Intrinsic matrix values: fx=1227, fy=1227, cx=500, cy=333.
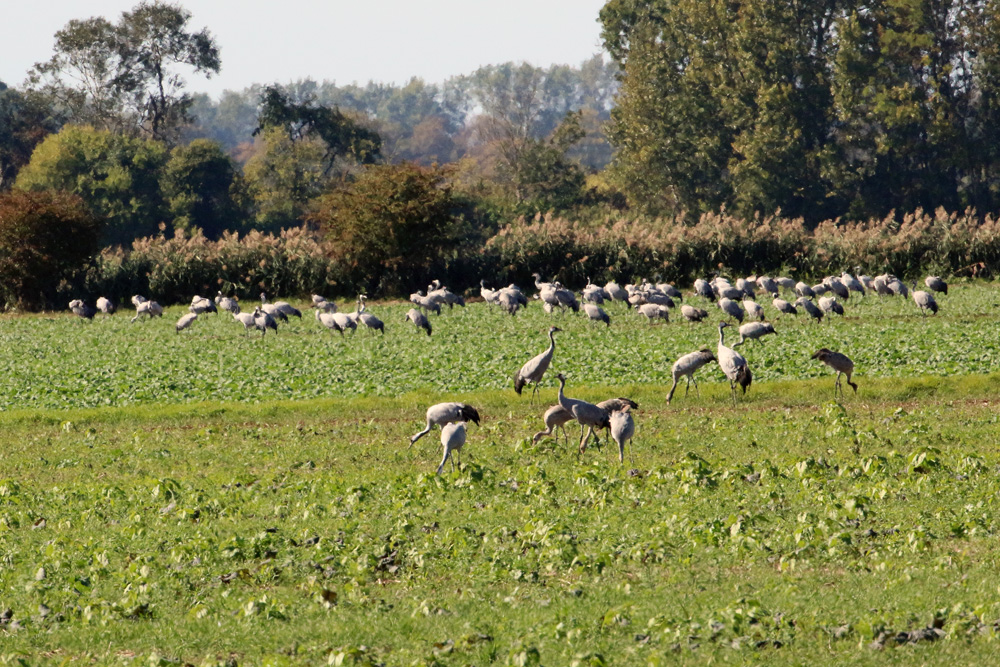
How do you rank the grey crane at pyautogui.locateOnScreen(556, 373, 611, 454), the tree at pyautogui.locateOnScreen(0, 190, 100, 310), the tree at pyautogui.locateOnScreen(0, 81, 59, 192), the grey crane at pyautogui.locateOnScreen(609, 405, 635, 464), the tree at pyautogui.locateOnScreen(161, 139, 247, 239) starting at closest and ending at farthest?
the grey crane at pyautogui.locateOnScreen(609, 405, 635, 464) < the grey crane at pyautogui.locateOnScreen(556, 373, 611, 454) < the tree at pyautogui.locateOnScreen(0, 190, 100, 310) < the tree at pyautogui.locateOnScreen(161, 139, 247, 239) < the tree at pyautogui.locateOnScreen(0, 81, 59, 192)

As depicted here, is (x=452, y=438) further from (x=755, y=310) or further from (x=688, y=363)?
(x=755, y=310)

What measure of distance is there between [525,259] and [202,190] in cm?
3241

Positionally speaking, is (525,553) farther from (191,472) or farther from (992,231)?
(992,231)

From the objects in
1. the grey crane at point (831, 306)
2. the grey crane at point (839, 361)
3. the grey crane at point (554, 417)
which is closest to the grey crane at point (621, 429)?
the grey crane at point (554, 417)

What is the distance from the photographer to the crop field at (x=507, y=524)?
945cm

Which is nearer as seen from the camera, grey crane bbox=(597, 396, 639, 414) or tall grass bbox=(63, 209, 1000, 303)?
grey crane bbox=(597, 396, 639, 414)

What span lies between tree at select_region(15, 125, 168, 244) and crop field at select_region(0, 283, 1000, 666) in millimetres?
54688

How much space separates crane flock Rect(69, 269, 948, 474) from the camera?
56.4 feet

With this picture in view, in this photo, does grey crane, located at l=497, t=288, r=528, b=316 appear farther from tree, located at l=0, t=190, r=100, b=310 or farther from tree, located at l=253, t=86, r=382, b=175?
tree, located at l=253, t=86, r=382, b=175

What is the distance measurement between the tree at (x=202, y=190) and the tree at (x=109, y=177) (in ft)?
3.76

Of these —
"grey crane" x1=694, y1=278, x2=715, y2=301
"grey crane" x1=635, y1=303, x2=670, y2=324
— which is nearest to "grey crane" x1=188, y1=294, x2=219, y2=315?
"grey crane" x1=635, y1=303, x2=670, y2=324

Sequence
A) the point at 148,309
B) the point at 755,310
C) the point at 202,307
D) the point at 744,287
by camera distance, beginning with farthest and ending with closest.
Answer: the point at 148,309 → the point at 202,307 → the point at 744,287 → the point at 755,310

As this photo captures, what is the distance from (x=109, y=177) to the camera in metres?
77.6

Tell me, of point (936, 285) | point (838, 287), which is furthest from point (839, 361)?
point (936, 285)
